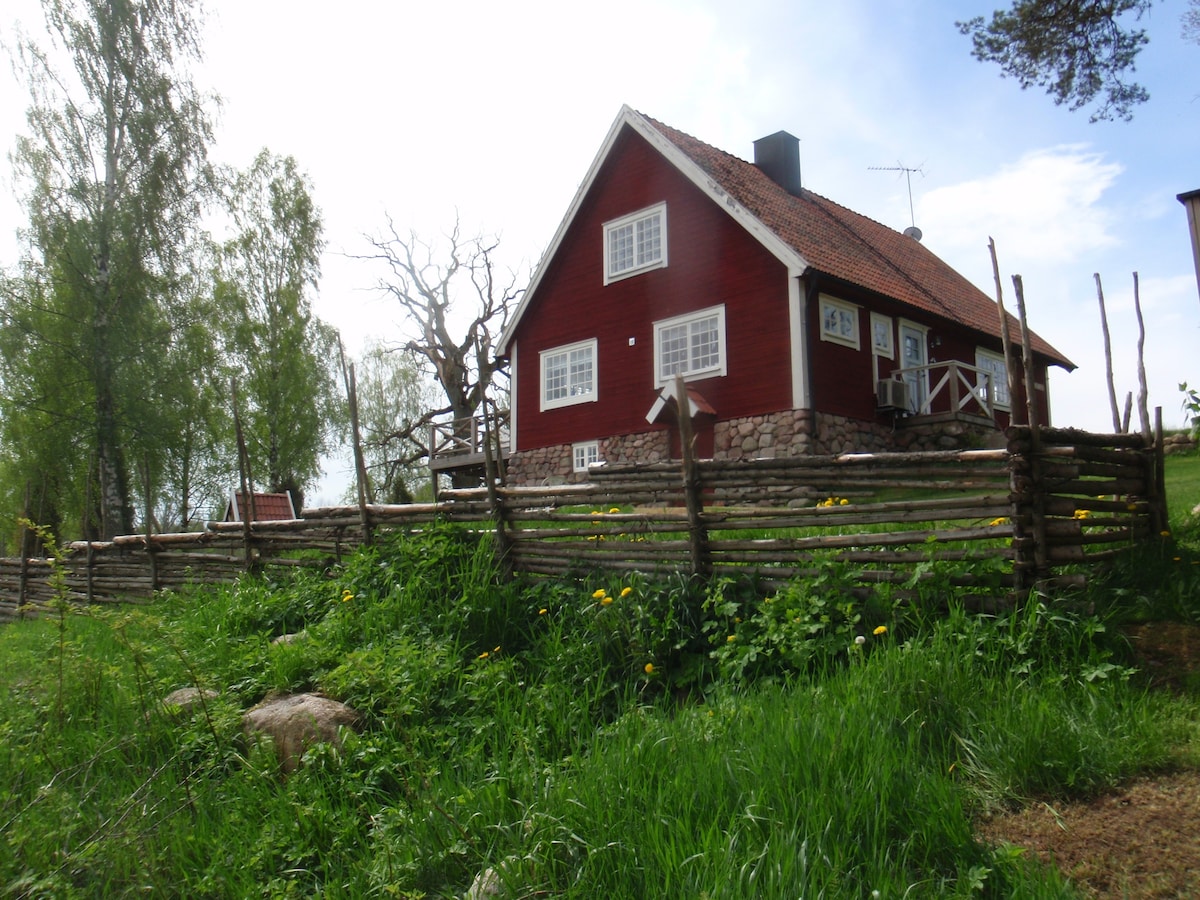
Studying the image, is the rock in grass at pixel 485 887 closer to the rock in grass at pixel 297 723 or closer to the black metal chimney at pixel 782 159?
the rock in grass at pixel 297 723

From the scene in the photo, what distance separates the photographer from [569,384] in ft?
59.7

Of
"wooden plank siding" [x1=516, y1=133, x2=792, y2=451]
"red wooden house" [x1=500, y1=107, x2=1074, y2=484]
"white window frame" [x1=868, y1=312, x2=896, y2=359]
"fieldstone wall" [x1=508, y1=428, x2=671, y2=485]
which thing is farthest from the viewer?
"white window frame" [x1=868, y1=312, x2=896, y2=359]

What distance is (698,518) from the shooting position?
21.6 ft

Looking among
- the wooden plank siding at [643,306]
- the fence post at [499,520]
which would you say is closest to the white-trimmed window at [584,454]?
the wooden plank siding at [643,306]

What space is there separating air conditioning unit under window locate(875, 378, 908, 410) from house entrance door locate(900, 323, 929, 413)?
519 millimetres

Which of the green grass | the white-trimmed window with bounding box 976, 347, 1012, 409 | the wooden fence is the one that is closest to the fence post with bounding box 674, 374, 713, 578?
the wooden fence

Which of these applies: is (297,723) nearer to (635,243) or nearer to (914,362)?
(635,243)

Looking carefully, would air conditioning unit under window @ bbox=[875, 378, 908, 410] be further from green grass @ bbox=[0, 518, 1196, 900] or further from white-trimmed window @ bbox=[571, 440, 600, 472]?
green grass @ bbox=[0, 518, 1196, 900]

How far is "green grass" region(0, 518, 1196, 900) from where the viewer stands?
11.2 ft

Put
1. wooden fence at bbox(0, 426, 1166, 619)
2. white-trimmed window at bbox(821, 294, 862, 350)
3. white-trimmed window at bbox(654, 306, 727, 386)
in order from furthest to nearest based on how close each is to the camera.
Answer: white-trimmed window at bbox(654, 306, 727, 386) → white-trimmed window at bbox(821, 294, 862, 350) → wooden fence at bbox(0, 426, 1166, 619)

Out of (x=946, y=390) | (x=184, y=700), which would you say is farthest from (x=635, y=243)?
(x=184, y=700)

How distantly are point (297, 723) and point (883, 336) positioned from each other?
13904 mm

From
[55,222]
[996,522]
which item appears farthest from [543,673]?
[55,222]

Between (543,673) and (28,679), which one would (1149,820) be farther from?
(28,679)
